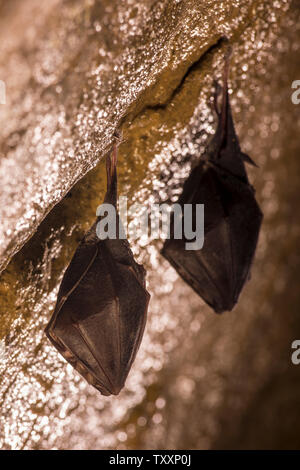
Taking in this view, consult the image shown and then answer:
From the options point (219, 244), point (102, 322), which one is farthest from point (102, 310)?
point (219, 244)

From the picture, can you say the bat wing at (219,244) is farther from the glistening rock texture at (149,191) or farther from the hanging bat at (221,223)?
the glistening rock texture at (149,191)

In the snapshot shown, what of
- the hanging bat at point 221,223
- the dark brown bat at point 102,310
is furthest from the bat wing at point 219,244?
the dark brown bat at point 102,310

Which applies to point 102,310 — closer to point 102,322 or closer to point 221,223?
point 102,322

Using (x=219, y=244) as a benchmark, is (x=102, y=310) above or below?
above

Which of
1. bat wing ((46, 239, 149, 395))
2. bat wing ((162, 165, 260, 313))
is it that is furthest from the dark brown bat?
bat wing ((162, 165, 260, 313))

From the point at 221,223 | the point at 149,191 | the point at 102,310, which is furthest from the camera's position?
the point at 149,191

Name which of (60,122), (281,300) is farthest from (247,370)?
(60,122)

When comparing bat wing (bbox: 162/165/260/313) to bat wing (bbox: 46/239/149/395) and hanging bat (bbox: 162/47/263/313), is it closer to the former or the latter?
hanging bat (bbox: 162/47/263/313)
